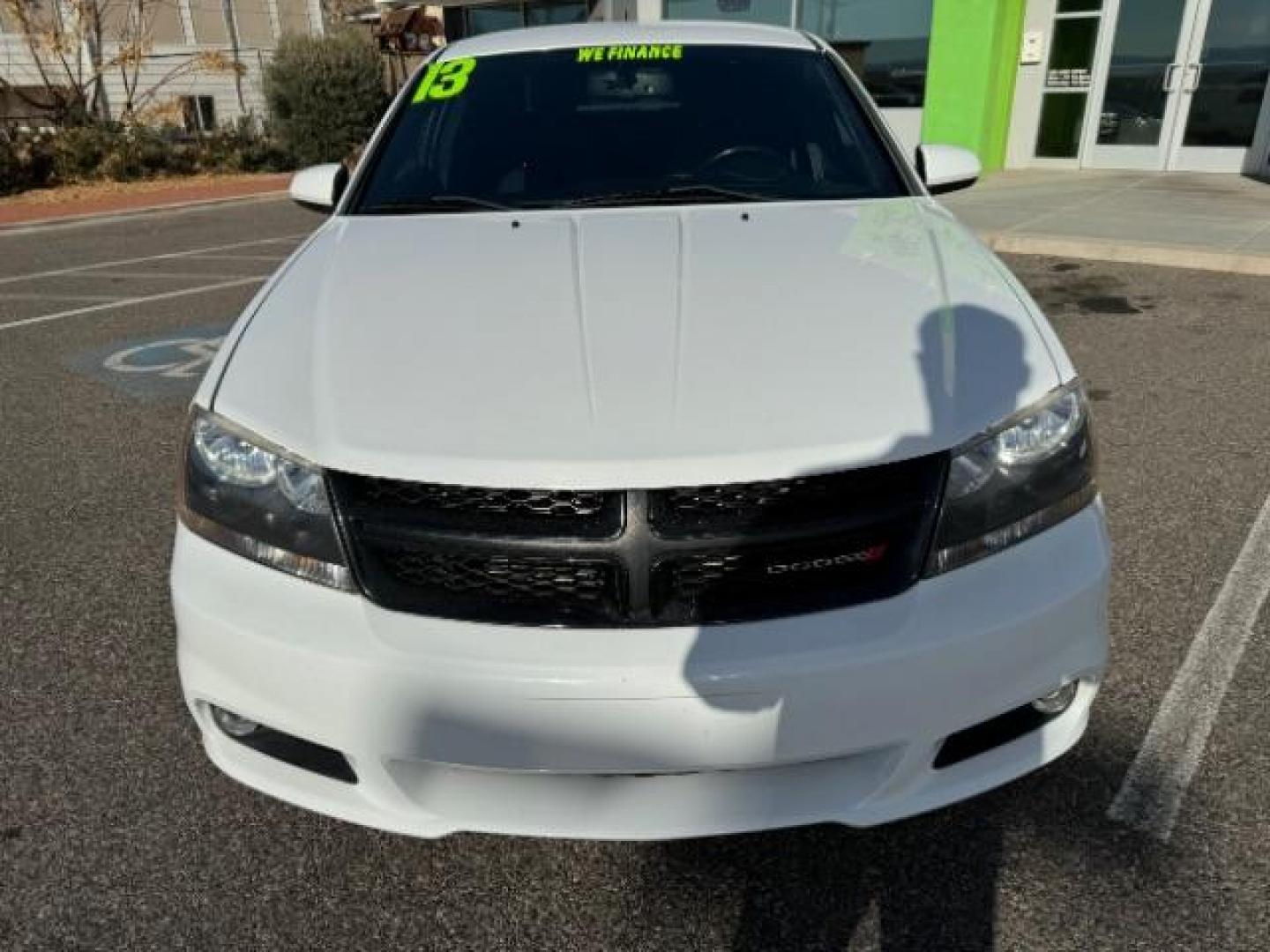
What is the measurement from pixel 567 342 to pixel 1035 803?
4.52 feet

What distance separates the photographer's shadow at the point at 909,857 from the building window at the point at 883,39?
12319 mm

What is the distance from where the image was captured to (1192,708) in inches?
89.8

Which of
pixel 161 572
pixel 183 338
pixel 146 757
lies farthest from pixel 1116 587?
pixel 183 338

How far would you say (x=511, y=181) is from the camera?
8.89ft

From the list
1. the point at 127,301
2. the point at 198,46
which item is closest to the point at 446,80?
the point at 127,301

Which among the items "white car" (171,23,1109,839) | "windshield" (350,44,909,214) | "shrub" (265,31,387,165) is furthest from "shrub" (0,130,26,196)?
"white car" (171,23,1109,839)

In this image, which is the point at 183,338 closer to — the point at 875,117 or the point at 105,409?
the point at 105,409

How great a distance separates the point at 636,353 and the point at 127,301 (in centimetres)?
688

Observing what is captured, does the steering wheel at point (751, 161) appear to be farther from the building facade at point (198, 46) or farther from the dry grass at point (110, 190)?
the building facade at point (198, 46)

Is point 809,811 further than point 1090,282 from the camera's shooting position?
No

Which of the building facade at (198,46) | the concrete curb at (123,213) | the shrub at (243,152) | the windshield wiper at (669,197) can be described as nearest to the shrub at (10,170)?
the concrete curb at (123,213)

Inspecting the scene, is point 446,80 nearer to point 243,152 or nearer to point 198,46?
point 243,152

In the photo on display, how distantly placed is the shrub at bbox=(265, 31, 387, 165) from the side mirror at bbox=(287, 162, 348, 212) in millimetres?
15907

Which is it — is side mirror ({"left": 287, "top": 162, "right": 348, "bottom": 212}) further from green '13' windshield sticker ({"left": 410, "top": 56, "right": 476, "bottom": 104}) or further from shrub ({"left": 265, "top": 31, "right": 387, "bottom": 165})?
shrub ({"left": 265, "top": 31, "right": 387, "bottom": 165})
